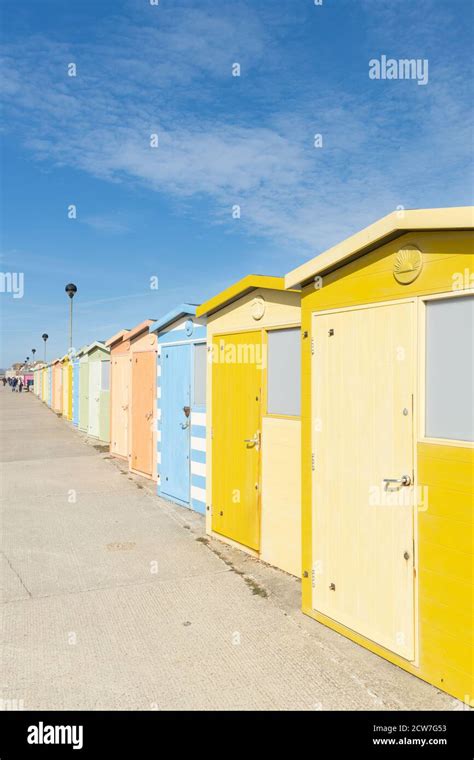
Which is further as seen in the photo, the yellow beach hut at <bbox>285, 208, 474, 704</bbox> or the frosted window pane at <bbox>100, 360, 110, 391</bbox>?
the frosted window pane at <bbox>100, 360, 110, 391</bbox>

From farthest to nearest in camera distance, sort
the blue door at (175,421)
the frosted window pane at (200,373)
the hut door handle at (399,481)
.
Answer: the blue door at (175,421) < the frosted window pane at (200,373) < the hut door handle at (399,481)

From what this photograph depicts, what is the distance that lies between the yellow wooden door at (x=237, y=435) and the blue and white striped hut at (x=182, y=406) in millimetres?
994

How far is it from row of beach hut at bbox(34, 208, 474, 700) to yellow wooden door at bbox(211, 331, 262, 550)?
0.9 inches

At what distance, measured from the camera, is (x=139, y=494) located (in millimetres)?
9023

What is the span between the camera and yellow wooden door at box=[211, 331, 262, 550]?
5809 millimetres

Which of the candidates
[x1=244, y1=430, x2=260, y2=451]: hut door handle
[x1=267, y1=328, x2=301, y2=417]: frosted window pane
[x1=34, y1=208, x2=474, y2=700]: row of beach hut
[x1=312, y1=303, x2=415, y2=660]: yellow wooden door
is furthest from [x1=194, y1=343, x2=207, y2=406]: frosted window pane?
[x1=312, y1=303, x2=415, y2=660]: yellow wooden door

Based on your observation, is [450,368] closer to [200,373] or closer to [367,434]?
[367,434]

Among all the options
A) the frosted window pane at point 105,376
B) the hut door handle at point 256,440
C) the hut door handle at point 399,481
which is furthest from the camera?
the frosted window pane at point 105,376

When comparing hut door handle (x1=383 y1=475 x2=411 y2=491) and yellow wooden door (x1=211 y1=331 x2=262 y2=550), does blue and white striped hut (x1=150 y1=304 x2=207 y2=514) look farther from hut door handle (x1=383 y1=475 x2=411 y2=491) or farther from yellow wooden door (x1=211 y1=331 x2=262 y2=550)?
hut door handle (x1=383 y1=475 x2=411 y2=491)

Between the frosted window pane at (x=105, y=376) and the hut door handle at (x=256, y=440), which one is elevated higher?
the frosted window pane at (x=105, y=376)

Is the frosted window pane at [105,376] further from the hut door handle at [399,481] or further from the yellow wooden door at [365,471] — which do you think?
the hut door handle at [399,481]

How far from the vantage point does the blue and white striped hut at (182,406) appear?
7.71 meters

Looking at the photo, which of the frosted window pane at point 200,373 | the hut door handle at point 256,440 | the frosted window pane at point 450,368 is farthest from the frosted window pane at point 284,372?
the frosted window pane at point 200,373

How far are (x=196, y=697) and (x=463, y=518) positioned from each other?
195 centimetres
